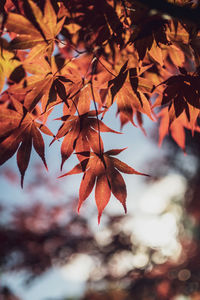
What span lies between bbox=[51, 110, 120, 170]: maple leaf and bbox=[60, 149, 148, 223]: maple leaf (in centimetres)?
4

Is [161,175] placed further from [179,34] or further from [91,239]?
[179,34]

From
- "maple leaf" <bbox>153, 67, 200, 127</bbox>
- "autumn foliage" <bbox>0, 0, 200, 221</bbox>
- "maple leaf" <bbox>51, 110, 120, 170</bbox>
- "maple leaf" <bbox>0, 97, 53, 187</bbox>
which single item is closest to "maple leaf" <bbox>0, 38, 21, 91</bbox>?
"autumn foliage" <bbox>0, 0, 200, 221</bbox>

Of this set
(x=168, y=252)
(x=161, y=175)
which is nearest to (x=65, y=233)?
(x=168, y=252)

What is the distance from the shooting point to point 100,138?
78 cm

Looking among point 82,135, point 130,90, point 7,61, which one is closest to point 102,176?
point 82,135

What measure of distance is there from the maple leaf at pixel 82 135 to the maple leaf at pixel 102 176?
36 mm

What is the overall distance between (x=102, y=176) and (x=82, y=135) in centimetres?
16

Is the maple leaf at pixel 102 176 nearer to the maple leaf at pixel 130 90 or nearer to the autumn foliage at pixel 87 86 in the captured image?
the autumn foliage at pixel 87 86

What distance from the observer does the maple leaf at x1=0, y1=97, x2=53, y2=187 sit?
70cm

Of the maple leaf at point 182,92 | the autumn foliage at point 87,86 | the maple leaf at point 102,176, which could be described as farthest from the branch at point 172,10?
the maple leaf at point 102,176

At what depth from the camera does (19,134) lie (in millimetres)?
749

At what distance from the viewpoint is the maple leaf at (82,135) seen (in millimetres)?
782

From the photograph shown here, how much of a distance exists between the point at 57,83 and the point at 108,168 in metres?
0.33

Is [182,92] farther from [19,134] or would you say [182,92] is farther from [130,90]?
[19,134]
